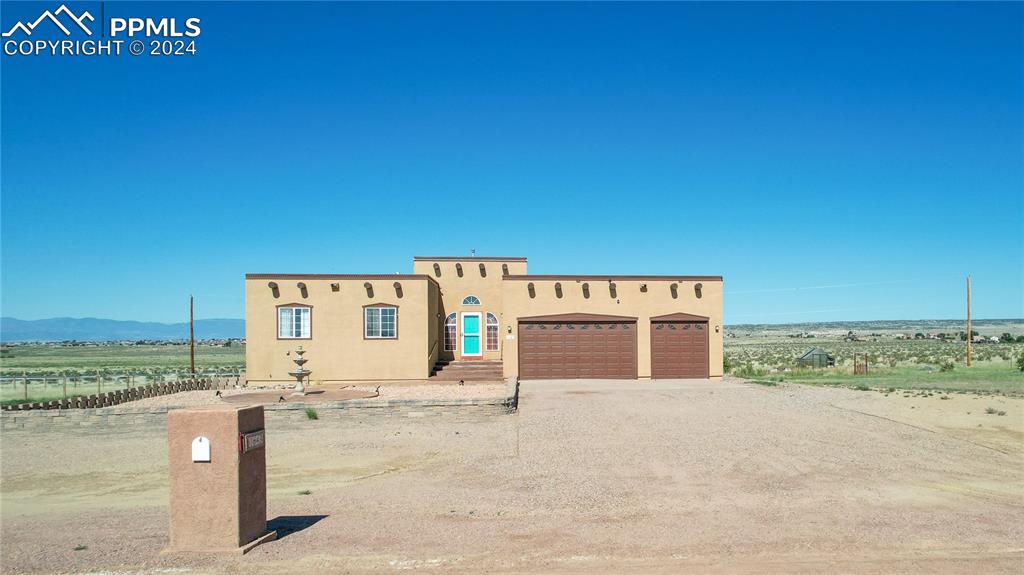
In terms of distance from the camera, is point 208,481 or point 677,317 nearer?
point 208,481

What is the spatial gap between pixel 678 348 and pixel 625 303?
270 cm

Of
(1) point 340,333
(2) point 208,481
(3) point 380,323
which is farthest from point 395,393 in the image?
(2) point 208,481

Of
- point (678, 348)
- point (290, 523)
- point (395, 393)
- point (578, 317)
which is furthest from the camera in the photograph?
point (678, 348)

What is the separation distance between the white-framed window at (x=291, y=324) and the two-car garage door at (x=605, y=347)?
314 inches

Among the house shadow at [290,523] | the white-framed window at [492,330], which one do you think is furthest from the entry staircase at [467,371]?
the house shadow at [290,523]

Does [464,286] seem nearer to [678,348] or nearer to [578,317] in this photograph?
[578,317]

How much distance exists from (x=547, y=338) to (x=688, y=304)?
560cm

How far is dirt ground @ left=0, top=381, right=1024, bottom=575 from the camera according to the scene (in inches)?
264

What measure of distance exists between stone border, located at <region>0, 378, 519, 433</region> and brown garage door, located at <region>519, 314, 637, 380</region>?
1044 cm

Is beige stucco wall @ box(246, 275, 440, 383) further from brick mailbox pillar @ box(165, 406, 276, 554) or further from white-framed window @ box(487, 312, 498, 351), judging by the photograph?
brick mailbox pillar @ box(165, 406, 276, 554)

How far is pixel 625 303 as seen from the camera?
2661cm

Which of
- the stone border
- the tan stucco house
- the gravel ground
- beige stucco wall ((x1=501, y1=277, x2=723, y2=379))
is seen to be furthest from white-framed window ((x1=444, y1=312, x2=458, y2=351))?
the stone border

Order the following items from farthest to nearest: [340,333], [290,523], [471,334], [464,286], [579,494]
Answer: [464,286]
[471,334]
[340,333]
[579,494]
[290,523]

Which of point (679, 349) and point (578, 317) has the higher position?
point (578, 317)
